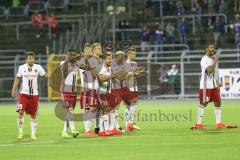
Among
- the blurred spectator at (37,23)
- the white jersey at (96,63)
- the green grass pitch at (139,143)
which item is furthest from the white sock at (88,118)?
the blurred spectator at (37,23)

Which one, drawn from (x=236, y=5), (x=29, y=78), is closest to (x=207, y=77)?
(x=29, y=78)

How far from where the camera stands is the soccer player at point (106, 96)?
69.2ft

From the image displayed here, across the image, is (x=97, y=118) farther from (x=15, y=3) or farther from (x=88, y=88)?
(x=15, y=3)

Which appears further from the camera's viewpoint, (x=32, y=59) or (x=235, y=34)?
(x=235, y=34)

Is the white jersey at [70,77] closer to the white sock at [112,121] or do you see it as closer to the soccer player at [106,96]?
the soccer player at [106,96]

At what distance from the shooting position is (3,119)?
2938cm

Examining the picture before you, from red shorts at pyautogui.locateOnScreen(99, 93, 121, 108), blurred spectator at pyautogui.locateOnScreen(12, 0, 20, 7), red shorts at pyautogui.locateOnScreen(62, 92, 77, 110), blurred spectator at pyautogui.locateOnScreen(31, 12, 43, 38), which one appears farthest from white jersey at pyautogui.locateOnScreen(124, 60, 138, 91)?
blurred spectator at pyautogui.locateOnScreen(12, 0, 20, 7)

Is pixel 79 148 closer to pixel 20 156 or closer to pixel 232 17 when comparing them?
pixel 20 156

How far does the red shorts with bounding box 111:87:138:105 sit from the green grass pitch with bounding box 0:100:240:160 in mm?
1034

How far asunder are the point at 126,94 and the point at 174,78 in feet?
60.7

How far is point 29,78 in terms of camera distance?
841 inches

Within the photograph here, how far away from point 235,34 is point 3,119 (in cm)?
1844

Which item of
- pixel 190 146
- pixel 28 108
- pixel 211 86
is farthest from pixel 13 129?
pixel 190 146

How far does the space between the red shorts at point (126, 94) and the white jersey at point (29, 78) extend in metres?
2.59
